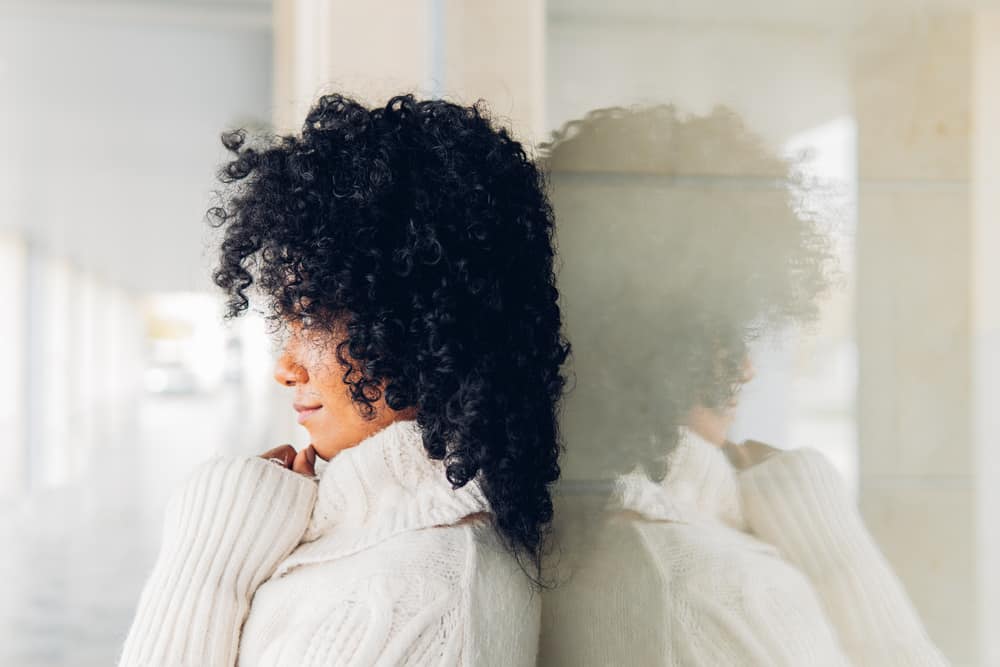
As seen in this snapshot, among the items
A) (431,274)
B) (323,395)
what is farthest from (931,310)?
(323,395)

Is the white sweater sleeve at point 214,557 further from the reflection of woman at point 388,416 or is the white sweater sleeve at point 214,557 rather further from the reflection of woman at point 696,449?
the reflection of woman at point 696,449

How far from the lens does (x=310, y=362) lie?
34.9 inches

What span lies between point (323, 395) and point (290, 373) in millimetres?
46

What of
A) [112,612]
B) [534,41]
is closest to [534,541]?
[534,41]

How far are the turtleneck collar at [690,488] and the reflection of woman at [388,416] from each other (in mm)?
125

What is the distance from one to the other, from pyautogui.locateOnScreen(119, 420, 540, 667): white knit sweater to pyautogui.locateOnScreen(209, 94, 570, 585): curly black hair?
50 mm

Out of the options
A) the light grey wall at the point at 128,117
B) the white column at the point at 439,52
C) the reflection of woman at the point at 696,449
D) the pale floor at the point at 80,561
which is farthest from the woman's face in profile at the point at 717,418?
the pale floor at the point at 80,561

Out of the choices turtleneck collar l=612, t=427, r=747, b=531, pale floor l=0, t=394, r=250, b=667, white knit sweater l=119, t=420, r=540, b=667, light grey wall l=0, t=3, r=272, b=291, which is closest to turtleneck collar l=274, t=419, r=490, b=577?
white knit sweater l=119, t=420, r=540, b=667

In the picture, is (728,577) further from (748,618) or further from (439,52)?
(439,52)

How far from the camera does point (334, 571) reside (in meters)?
0.82

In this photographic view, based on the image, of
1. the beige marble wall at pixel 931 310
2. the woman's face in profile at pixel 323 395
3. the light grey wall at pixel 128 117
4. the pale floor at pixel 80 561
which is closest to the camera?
the beige marble wall at pixel 931 310

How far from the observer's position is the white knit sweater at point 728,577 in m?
0.74

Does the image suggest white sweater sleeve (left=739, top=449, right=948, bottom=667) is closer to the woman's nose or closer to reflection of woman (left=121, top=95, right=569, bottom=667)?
reflection of woman (left=121, top=95, right=569, bottom=667)

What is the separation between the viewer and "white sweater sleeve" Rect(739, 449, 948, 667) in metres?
0.72
